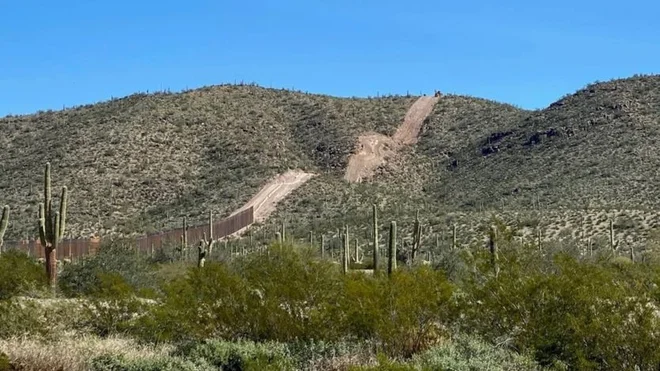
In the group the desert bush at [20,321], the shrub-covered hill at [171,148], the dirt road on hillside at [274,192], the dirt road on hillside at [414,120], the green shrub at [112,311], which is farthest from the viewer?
the dirt road on hillside at [414,120]

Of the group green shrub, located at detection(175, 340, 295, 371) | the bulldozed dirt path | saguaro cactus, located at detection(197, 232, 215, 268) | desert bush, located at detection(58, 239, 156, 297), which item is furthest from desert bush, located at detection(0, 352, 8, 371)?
the bulldozed dirt path

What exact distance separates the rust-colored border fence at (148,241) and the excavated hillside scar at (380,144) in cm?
1927

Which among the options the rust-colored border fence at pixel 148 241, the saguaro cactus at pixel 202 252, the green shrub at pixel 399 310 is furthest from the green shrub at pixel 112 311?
the rust-colored border fence at pixel 148 241

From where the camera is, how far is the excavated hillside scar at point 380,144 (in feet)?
264

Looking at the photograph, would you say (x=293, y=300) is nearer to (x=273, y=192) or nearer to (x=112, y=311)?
(x=112, y=311)

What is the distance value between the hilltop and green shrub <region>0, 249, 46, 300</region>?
1200 inches

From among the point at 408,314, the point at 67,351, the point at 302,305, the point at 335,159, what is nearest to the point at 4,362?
the point at 67,351

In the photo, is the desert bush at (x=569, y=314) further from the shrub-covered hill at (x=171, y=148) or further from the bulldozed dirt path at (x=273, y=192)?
the bulldozed dirt path at (x=273, y=192)

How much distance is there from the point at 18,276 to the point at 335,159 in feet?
203

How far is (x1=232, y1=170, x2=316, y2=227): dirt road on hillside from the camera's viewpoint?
211 feet

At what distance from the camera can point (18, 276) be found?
2089cm

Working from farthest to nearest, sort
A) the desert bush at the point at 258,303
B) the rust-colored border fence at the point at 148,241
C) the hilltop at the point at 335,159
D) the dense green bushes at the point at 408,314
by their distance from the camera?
the hilltop at the point at 335,159 → the rust-colored border fence at the point at 148,241 → the desert bush at the point at 258,303 → the dense green bushes at the point at 408,314

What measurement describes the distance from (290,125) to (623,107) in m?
32.8

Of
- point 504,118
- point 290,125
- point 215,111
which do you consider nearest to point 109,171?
point 215,111
